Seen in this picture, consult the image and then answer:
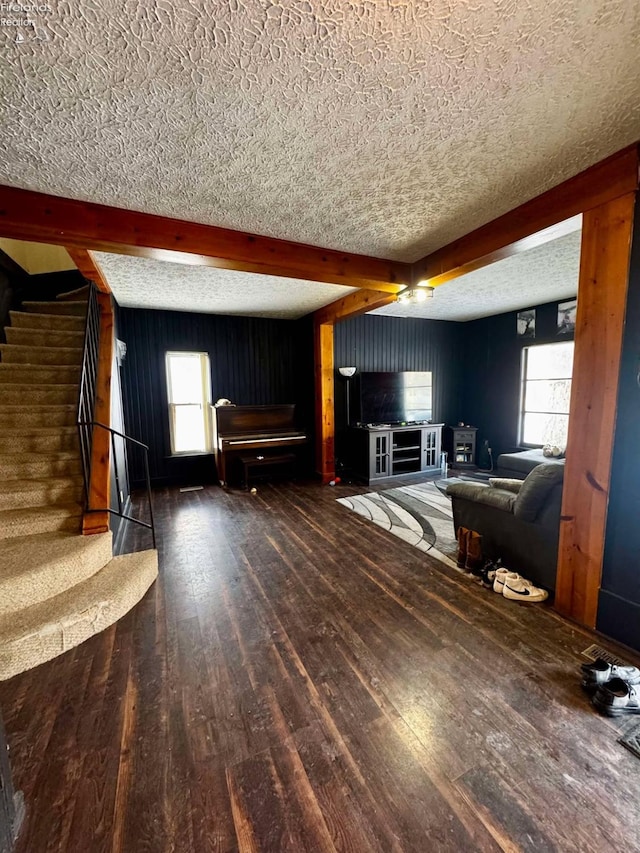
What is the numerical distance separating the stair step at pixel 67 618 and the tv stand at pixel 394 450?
11.5ft

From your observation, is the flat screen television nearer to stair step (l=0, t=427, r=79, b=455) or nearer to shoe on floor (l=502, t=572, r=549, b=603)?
shoe on floor (l=502, t=572, r=549, b=603)

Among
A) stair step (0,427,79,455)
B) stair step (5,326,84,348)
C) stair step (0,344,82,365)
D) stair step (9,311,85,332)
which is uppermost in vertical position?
stair step (9,311,85,332)

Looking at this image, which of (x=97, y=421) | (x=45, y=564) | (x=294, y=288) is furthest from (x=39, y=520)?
(x=294, y=288)

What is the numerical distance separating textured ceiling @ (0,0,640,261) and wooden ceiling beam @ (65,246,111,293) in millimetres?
637

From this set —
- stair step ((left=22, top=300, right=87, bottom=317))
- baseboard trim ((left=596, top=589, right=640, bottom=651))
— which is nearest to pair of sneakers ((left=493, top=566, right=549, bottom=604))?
baseboard trim ((left=596, top=589, right=640, bottom=651))

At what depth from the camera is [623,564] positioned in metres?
1.92

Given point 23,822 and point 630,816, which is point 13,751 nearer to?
point 23,822

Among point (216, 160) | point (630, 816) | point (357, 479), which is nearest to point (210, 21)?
point (216, 160)

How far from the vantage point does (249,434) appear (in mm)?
5359

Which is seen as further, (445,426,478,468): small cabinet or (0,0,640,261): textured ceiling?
(445,426,478,468): small cabinet

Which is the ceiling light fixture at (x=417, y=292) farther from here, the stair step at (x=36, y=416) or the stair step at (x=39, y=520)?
the stair step at (x=39, y=520)

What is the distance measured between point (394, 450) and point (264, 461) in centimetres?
208

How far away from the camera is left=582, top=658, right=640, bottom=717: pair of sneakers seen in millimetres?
1521

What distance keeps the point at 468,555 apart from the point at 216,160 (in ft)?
10.2
